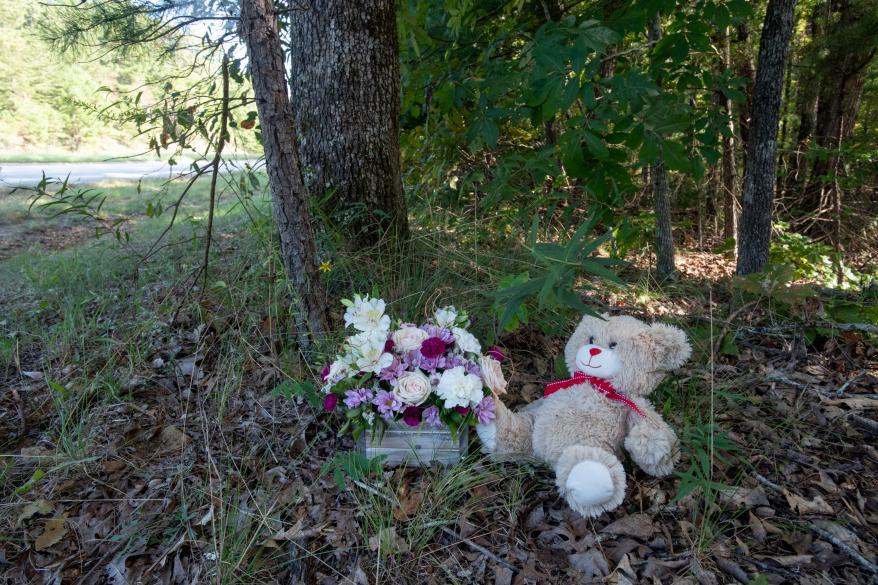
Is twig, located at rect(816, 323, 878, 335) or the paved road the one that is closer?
twig, located at rect(816, 323, 878, 335)

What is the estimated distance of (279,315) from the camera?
2543mm

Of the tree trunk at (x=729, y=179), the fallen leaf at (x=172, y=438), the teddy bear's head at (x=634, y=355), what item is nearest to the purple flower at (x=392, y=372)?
the teddy bear's head at (x=634, y=355)

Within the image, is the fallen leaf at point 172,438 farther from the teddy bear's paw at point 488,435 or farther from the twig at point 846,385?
the twig at point 846,385

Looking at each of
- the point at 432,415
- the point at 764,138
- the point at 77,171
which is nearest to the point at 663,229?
the point at 764,138

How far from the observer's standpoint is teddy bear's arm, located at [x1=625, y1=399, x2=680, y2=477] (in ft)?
A: 5.50

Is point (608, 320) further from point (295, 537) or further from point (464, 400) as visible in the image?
point (295, 537)

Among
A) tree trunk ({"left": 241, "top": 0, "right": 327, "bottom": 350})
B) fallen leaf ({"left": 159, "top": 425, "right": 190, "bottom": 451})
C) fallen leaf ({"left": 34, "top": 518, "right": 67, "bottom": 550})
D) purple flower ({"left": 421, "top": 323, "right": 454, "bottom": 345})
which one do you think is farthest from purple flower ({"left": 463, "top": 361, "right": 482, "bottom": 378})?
fallen leaf ({"left": 34, "top": 518, "right": 67, "bottom": 550})

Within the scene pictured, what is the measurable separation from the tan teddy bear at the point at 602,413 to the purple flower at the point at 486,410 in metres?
0.03

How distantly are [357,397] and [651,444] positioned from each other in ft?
3.23

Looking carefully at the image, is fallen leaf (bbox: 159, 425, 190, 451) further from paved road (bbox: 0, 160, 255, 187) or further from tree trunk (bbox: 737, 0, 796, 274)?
paved road (bbox: 0, 160, 255, 187)

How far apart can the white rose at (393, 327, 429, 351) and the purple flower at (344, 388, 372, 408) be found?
0.20m

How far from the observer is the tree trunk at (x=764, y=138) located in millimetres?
3104

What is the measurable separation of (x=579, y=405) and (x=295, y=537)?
3.37ft

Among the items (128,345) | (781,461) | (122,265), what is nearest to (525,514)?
(781,461)
